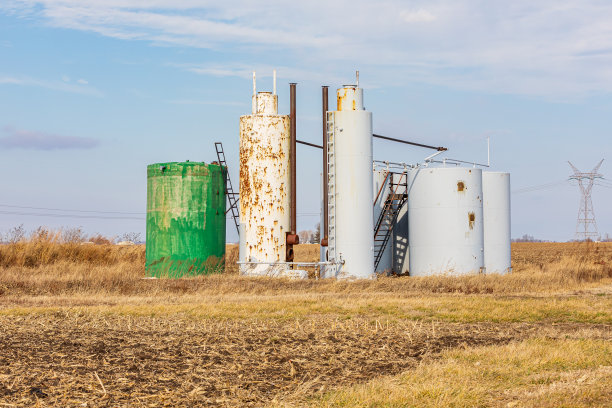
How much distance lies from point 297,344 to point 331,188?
57.9 feet

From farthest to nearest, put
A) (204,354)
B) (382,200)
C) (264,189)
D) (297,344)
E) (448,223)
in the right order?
(382,200) < (448,223) < (264,189) < (297,344) < (204,354)

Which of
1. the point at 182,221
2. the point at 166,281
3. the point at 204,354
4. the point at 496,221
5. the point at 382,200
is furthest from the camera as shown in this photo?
the point at 496,221

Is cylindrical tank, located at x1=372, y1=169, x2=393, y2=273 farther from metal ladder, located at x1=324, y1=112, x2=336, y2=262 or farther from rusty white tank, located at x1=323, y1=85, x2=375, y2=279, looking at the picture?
metal ladder, located at x1=324, y1=112, x2=336, y2=262

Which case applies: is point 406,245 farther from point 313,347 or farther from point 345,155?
point 313,347

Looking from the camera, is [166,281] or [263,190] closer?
[166,281]

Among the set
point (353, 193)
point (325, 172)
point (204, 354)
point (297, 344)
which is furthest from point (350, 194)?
point (204, 354)

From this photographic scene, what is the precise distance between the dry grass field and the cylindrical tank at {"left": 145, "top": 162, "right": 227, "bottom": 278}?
4.95m

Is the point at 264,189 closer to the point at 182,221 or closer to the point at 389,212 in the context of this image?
the point at 182,221

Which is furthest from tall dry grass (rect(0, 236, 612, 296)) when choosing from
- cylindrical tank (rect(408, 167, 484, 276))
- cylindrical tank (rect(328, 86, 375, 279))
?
cylindrical tank (rect(408, 167, 484, 276))

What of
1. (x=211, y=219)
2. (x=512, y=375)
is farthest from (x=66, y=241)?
(x=512, y=375)

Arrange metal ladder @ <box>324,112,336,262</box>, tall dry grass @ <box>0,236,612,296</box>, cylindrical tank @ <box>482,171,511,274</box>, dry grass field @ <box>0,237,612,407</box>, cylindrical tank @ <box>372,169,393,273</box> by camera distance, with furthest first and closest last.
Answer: cylindrical tank @ <box>372,169,393,273</box>
cylindrical tank @ <box>482,171,511,274</box>
metal ladder @ <box>324,112,336,262</box>
tall dry grass @ <box>0,236,612,296</box>
dry grass field @ <box>0,237,612,407</box>

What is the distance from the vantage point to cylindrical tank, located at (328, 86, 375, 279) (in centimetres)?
3016

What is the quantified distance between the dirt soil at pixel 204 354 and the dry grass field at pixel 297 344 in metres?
0.03

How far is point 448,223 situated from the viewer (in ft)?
104
